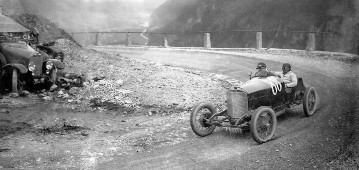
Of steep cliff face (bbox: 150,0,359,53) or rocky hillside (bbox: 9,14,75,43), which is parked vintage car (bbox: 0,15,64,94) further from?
steep cliff face (bbox: 150,0,359,53)

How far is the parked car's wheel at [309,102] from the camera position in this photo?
27.5 feet

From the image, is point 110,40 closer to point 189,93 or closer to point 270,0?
point 270,0

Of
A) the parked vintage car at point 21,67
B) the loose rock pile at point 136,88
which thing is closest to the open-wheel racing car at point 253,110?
the loose rock pile at point 136,88

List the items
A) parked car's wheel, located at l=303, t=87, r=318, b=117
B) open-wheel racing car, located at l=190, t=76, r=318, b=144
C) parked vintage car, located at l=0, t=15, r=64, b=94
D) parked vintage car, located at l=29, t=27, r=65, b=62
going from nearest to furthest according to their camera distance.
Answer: open-wheel racing car, located at l=190, t=76, r=318, b=144, parked car's wheel, located at l=303, t=87, r=318, b=117, parked vintage car, located at l=0, t=15, r=64, b=94, parked vintage car, located at l=29, t=27, r=65, b=62

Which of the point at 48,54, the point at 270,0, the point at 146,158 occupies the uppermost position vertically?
the point at 270,0

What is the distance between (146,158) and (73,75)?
7671 millimetres


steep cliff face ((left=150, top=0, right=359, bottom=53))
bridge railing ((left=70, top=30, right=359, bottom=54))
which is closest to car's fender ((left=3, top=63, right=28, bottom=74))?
bridge railing ((left=70, top=30, right=359, bottom=54))

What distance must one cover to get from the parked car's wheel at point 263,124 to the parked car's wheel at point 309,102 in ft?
5.02

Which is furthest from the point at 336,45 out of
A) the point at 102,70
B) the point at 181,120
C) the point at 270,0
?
the point at 181,120

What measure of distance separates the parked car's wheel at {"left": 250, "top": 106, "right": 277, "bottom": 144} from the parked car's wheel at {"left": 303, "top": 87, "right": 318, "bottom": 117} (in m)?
1.53

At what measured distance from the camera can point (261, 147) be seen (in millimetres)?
6703

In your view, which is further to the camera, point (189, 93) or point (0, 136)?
point (189, 93)

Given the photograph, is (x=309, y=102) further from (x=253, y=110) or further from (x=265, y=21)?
(x=265, y=21)

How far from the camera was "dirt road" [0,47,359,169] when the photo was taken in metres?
6.13
